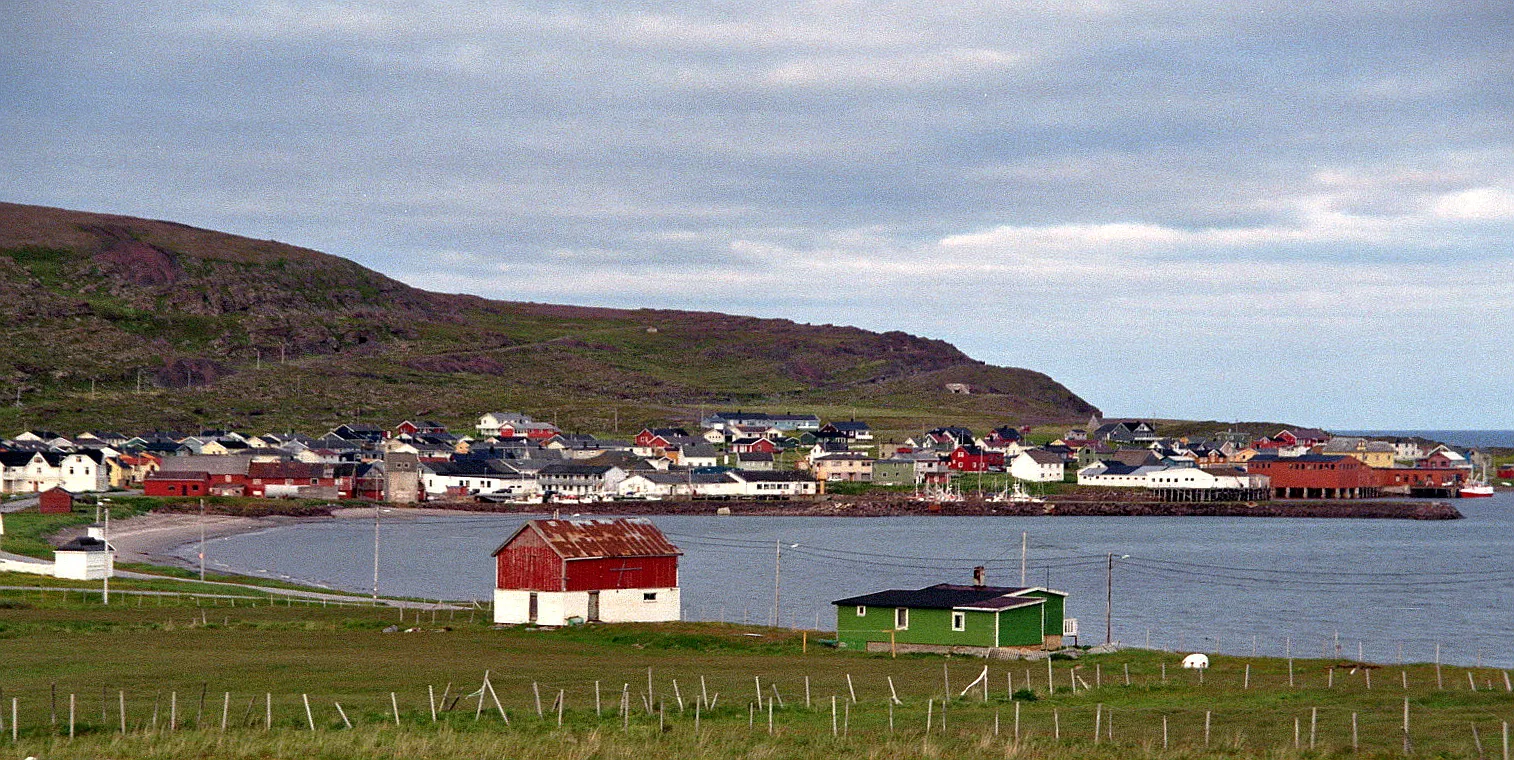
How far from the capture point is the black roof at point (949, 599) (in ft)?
144

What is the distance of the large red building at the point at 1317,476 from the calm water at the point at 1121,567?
21.0 m

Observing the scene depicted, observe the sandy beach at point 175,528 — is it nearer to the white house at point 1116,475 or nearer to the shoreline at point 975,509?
the shoreline at point 975,509

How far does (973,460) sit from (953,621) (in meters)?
119

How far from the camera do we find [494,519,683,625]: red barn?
5125 centimetres

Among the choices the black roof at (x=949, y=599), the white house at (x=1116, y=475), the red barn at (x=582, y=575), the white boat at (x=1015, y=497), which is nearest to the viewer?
the black roof at (x=949, y=599)

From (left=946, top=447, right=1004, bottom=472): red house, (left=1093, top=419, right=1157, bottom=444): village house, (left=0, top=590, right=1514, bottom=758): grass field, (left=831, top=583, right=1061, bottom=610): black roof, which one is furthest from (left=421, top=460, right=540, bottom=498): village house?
(left=831, top=583, right=1061, bottom=610): black roof

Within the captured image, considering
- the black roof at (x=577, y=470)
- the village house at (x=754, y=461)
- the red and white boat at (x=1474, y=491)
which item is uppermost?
the village house at (x=754, y=461)

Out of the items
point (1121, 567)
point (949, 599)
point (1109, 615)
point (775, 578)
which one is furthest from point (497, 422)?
point (949, 599)

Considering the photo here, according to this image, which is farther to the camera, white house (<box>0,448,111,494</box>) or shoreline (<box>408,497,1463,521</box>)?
shoreline (<box>408,497,1463,521</box>)

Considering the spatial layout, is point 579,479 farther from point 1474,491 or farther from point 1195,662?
point 1195,662

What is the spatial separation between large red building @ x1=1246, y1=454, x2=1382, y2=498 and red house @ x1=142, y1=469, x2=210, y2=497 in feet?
303

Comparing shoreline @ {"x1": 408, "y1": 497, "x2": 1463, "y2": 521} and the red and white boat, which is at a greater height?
the red and white boat

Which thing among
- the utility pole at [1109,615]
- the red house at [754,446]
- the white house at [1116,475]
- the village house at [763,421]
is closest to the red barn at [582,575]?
the utility pole at [1109,615]

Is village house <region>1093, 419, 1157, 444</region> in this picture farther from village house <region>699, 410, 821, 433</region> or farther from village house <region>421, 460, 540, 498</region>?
village house <region>421, 460, 540, 498</region>
